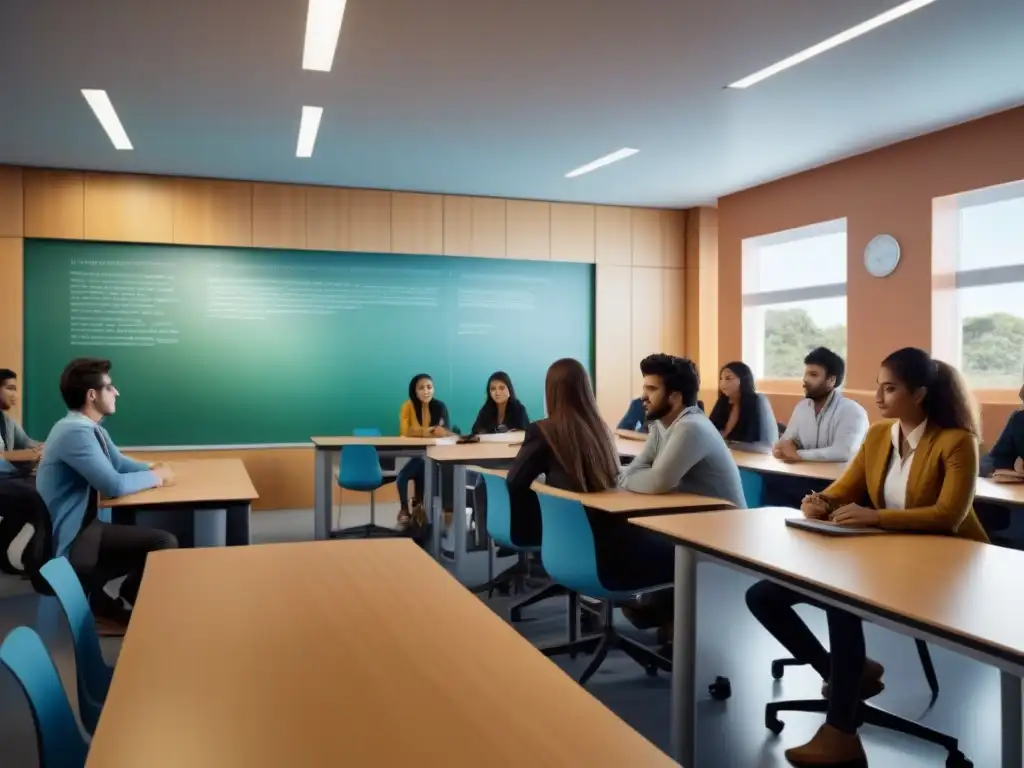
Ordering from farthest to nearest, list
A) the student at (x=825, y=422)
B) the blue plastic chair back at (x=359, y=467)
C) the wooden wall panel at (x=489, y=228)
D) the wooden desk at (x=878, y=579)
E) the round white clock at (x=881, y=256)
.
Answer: the wooden wall panel at (x=489, y=228), the round white clock at (x=881, y=256), the blue plastic chair back at (x=359, y=467), the student at (x=825, y=422), the wooden desk at (x=878, y=579)

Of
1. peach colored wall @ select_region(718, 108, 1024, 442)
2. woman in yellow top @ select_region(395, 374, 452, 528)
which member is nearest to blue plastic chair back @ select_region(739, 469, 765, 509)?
peach colored wall @ select_region(718, 108, 1024, 442)

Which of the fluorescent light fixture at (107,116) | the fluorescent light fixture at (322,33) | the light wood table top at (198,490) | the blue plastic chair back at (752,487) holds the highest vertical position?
the fluorescent light fixture at (107,116)

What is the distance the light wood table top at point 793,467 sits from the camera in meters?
4.59

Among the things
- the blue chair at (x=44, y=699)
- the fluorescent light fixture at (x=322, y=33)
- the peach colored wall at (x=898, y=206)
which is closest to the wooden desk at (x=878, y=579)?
the blue chair at (x=44, y=699)

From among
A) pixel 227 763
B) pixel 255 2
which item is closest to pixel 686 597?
pixel 227 763

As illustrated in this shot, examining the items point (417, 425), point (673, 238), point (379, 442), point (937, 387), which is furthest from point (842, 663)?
point (673, 238)

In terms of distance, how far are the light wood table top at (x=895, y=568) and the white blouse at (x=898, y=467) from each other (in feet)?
0.95

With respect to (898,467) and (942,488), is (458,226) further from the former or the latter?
(942,488)

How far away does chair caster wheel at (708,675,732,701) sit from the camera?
346 centimetres

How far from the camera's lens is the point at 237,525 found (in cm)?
403

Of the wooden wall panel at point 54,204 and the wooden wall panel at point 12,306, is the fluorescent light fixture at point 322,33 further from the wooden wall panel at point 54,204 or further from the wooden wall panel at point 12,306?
the wooden wall panel at point 12,306

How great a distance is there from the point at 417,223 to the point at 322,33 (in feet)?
Result: 13.5

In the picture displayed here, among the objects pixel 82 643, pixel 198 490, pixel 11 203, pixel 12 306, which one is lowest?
pixel 82 643

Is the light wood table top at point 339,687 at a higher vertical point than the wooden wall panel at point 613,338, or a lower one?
lower
